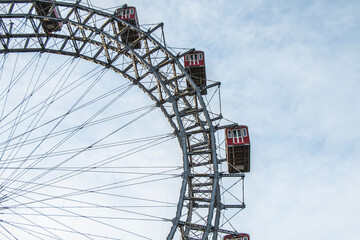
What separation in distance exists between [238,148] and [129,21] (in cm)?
1126

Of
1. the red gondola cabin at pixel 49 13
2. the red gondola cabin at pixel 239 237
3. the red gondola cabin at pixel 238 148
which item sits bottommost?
the red gondola cabin at pixel 239 237

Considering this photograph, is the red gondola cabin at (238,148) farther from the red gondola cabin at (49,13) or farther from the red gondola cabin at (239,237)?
the red gondola cabin at (49,13)

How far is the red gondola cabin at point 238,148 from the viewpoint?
21.5 m

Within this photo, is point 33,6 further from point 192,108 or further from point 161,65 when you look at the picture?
point 192,108

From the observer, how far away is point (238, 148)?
21.5m

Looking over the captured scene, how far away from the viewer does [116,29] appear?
24.8m

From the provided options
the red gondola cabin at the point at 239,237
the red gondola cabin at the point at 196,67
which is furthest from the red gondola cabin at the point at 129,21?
the red gondola cabin at the point at 239,237

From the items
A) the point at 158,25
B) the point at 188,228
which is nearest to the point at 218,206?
the point at 188,228

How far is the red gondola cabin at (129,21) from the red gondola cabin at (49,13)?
375 cm

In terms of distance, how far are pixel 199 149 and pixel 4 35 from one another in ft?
45.2

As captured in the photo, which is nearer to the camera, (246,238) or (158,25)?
(246,238)

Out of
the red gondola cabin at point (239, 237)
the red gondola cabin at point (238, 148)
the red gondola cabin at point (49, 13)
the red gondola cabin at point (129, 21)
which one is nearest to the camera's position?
the red gondola cabin at point (239, 237)

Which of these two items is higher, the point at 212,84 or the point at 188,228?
the point at 212,84

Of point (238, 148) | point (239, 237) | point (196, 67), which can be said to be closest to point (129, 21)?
point (196, 67)
